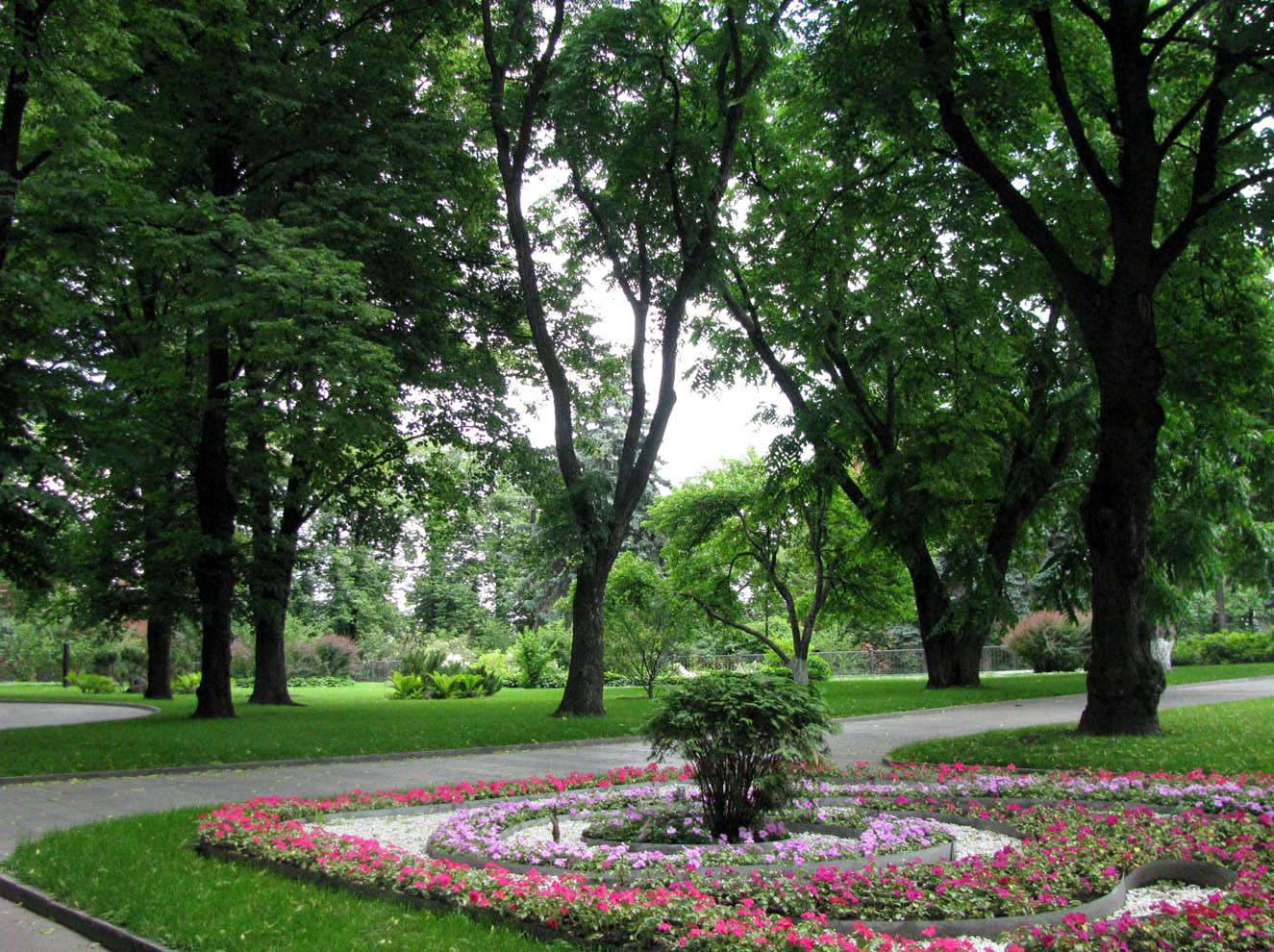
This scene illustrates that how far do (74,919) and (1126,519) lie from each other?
39.5ft

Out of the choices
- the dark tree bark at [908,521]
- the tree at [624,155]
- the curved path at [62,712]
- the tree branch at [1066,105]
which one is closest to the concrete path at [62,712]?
the curved path at [62,712]

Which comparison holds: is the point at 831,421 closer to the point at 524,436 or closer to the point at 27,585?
the point at 524,436

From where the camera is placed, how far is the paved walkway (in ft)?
24.1

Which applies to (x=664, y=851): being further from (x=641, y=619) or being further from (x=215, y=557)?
(x=641, y=619)

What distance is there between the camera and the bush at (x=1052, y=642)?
33.9m

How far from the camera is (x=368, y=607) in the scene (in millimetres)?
54438

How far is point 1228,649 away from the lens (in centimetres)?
3781

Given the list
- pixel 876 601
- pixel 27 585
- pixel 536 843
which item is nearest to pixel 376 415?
pixel 27 585

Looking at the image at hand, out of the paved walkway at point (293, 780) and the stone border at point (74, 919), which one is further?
the paved walkway at point (293, 780)

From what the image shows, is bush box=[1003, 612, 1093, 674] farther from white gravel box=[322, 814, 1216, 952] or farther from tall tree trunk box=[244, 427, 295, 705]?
white gravel box=[322, 814, 1216, 952]

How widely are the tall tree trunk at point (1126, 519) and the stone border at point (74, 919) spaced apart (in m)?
11.5

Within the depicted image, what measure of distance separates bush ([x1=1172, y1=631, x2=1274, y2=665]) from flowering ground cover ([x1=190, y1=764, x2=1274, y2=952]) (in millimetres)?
33774

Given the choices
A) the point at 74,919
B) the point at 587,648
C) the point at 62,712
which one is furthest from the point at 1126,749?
the point at 62,712

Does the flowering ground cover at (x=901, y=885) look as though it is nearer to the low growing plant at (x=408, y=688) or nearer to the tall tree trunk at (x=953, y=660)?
the tall tree trunk at (x=953, y=660)
